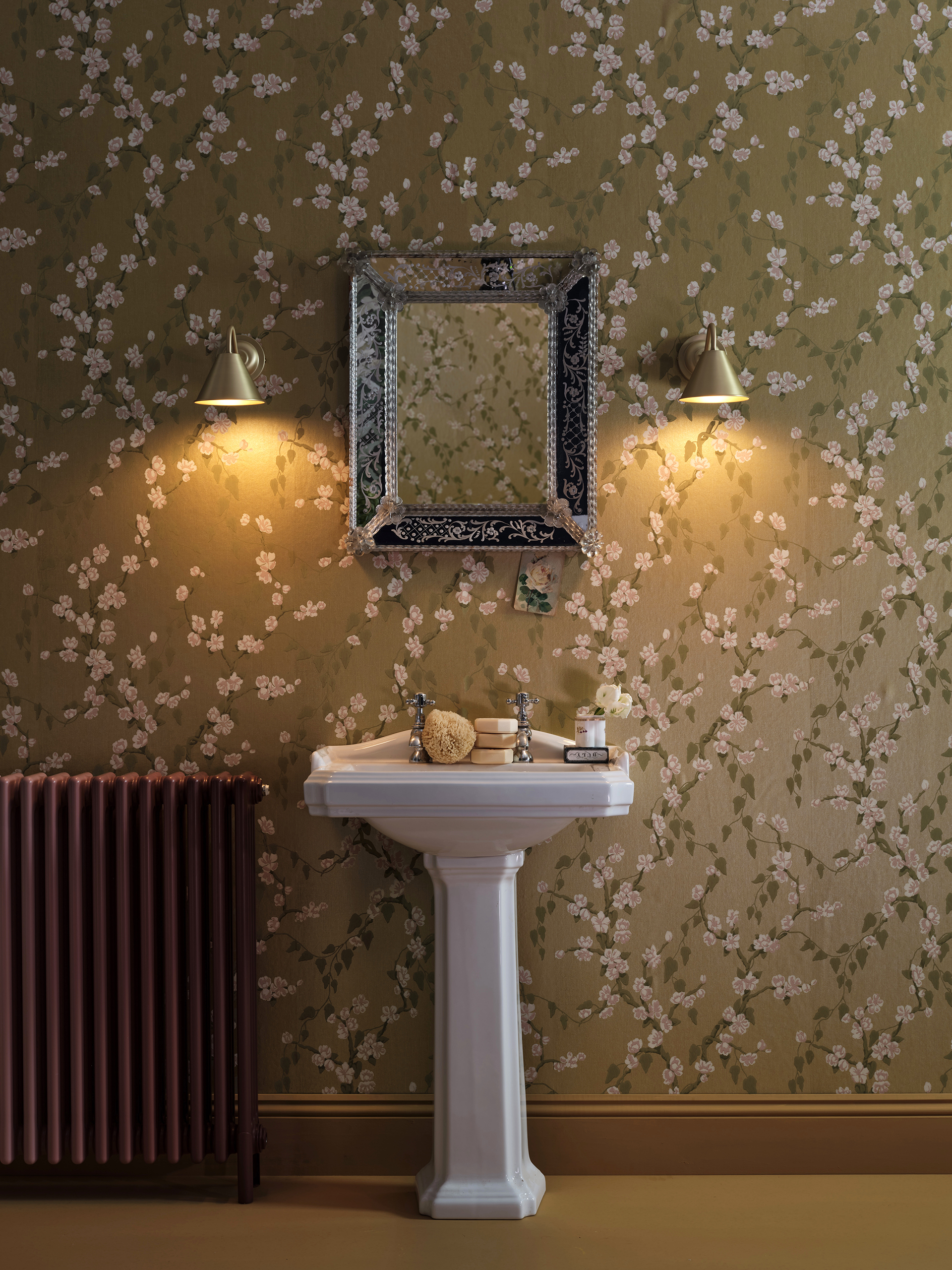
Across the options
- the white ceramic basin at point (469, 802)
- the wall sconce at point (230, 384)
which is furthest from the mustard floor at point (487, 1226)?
the wall sconce at point (230, 384)

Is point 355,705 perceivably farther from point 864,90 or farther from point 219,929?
point 864,90

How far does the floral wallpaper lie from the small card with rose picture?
0.03 m

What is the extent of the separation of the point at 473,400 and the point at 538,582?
48 centimetres

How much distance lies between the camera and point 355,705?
228cm

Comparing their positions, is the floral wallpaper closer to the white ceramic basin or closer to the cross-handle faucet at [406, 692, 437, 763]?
the cross-handle faucet at [406, 692, 437, 763]

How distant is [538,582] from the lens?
227cm

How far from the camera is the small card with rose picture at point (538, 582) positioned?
89.4 inches

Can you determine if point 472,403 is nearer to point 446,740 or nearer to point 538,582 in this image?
point 538,582

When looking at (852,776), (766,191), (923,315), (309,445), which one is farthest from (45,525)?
(923,315)

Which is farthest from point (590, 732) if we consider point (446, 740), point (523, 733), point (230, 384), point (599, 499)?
point (230, 384)

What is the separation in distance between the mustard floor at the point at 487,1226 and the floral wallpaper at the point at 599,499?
0.23 m

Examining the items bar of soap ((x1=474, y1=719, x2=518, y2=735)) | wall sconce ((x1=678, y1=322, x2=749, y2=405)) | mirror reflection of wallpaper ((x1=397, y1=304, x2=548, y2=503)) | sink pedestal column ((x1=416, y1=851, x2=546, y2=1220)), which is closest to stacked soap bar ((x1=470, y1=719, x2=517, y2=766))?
bar of soap ((x1=474, y1=719, x2=518, y2=735))

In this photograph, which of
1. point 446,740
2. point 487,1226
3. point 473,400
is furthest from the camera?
point 473,400

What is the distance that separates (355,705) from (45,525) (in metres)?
0.90
